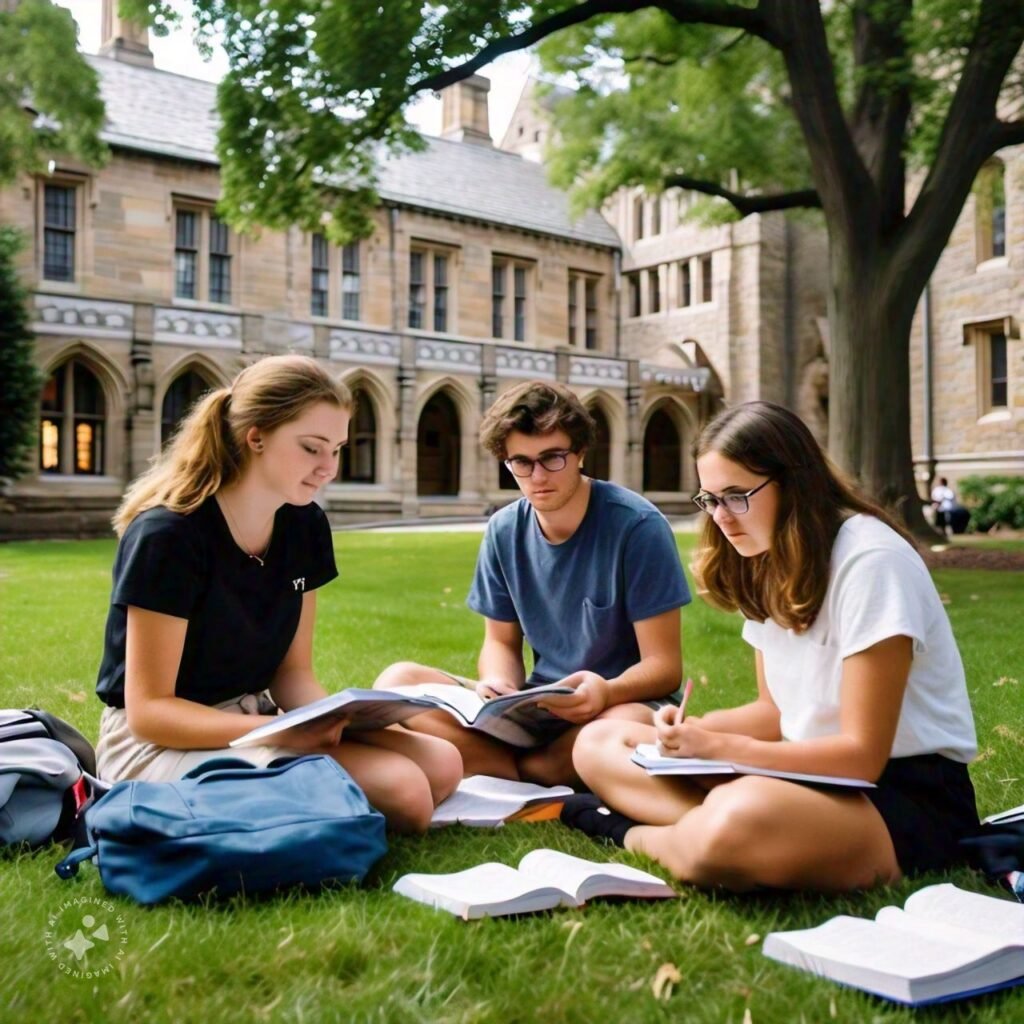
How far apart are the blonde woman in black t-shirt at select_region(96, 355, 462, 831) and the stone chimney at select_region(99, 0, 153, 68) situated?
27.9 meters

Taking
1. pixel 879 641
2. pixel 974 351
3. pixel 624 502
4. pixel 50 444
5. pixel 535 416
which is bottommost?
pixel 879 641

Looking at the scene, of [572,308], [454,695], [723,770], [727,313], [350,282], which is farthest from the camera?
[572,308]

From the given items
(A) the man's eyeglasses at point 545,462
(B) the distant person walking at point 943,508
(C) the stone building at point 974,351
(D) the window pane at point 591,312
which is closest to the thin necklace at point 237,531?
(A) the man's eyeglasses at point 545,462

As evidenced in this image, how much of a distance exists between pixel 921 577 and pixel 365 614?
6.61 metres

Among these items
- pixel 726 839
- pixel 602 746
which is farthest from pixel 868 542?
pixel 602 746

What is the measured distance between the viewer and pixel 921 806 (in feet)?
8.37

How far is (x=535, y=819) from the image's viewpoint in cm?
320

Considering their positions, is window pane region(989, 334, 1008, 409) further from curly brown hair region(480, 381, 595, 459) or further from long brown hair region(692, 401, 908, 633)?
long brown hair region(692, 401, 908, 633)

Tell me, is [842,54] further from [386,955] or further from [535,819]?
[386,955]

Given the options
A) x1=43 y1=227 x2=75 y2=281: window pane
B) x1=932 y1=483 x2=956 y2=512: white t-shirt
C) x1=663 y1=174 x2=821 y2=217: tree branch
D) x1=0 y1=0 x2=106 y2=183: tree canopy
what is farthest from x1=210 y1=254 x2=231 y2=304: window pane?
x1=932 y1=483 x2=956 y2=512: white t-shirt

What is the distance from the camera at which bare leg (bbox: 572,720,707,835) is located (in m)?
2.75

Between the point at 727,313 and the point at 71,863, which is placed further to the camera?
the point at 727,313

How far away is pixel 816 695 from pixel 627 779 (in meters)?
0.58

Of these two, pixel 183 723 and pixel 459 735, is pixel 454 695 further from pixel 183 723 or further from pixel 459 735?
pixel 183 723
